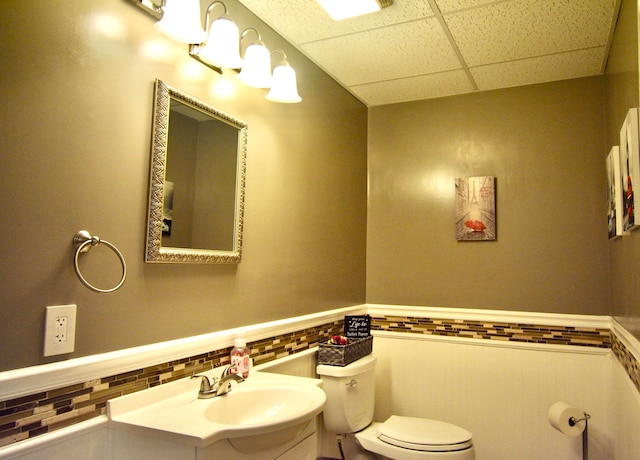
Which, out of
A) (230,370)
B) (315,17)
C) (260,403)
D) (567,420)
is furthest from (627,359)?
(315,17)

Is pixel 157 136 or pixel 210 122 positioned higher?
pixel 210 122

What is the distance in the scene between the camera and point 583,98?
248cm

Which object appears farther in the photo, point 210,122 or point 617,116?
point 617,116

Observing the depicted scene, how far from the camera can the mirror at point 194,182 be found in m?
1.44

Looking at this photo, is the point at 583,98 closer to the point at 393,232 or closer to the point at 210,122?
the point at 393,232

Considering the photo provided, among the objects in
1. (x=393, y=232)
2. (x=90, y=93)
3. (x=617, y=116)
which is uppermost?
(x=617, y=116)

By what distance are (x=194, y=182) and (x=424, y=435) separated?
154cm

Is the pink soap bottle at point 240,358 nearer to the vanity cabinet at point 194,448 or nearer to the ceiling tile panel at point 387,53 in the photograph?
the vanity cabinet at point 194,448

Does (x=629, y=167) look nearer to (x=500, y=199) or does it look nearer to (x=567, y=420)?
(x=500, y=199)

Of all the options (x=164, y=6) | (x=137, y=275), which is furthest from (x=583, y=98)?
(x=137, y=275)

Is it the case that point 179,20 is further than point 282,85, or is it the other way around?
point 282,85

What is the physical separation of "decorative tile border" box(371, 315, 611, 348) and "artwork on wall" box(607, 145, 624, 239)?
0.55m

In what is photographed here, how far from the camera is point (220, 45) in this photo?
1.57 m

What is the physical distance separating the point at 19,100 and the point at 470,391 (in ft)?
8.17
